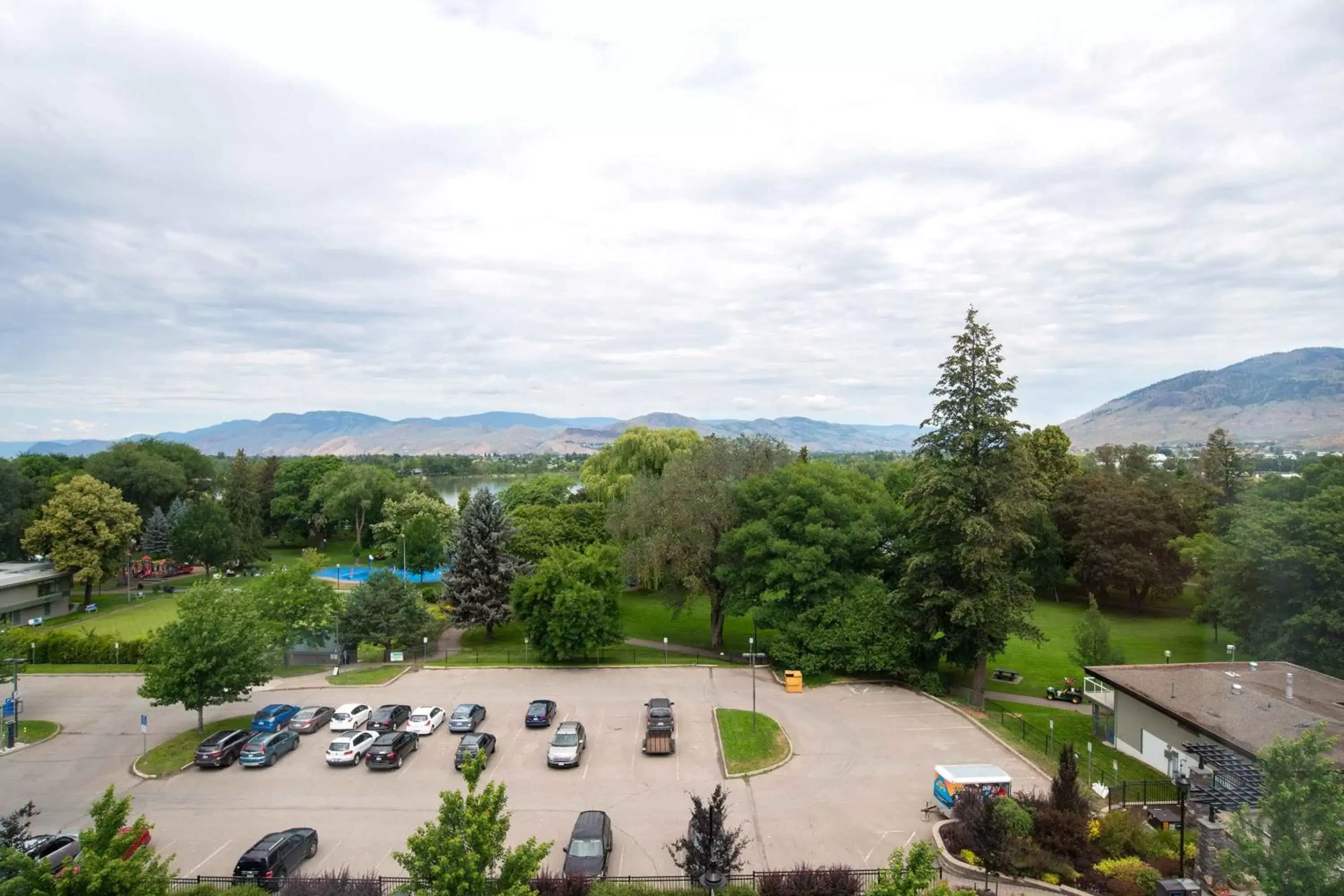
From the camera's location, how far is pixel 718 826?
1509cm

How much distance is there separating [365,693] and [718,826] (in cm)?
2174

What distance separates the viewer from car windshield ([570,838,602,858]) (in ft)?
56.2

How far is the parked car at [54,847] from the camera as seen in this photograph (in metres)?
16.6

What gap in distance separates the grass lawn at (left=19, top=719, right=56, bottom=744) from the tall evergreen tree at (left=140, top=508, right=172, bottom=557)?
38.0 metres

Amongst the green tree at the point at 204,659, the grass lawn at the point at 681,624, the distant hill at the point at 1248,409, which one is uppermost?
the distant hill at the point at 1248,409

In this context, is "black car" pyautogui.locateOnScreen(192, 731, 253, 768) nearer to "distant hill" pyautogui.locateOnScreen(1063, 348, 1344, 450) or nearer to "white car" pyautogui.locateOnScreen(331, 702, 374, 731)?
"white car" pyautogui.locateOnScreen(331, 702, 374, 731)

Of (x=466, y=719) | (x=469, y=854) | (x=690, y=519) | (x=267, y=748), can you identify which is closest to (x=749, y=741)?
(x=466, y=719)

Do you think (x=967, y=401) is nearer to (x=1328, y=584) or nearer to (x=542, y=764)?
(x=1328, y=584)

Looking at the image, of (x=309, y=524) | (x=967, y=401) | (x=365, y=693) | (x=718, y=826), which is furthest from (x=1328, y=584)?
(x=309, y=524)

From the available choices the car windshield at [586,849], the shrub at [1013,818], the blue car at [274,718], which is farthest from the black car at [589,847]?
the blue car at [274,718]

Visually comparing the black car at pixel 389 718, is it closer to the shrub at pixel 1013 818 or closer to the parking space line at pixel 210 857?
the parking space line at pixel 210 857

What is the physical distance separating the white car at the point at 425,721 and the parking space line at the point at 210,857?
290 inches

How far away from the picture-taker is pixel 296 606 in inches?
1371

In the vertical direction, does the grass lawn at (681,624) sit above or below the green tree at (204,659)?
below
